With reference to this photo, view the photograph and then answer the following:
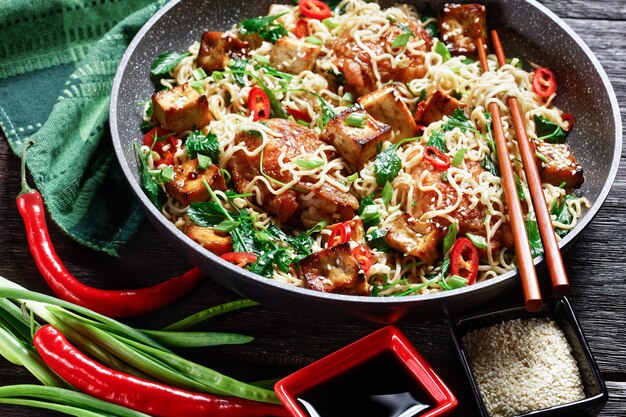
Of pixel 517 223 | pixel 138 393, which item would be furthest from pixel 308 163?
pixel 138 393

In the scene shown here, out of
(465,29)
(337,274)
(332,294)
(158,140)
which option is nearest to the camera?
(332,294)

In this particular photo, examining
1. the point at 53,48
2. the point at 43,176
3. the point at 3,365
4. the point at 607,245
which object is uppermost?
the point at 53,48

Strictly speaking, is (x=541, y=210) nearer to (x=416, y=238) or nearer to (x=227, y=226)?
(x=416, y=238)

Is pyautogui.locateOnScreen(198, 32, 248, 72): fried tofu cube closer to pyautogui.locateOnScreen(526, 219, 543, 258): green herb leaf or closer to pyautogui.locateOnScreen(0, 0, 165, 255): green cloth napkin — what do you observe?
pyautogui.locateOnScreen(0, 0, 165, 255): green cloth napkin

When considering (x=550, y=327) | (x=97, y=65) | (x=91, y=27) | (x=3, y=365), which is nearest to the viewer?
(x=550, y=327)

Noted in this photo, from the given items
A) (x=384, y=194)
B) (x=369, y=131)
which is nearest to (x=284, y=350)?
(x=384, y=194)

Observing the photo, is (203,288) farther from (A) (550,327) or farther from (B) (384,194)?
(A) (550,327)

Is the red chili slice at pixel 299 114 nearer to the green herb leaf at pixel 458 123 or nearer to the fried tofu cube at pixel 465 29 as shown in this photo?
the green herb leaf at pixel 458 123

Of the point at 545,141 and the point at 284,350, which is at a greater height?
the point at 545,141

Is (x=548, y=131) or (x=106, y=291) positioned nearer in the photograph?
(x=106, y=291)
